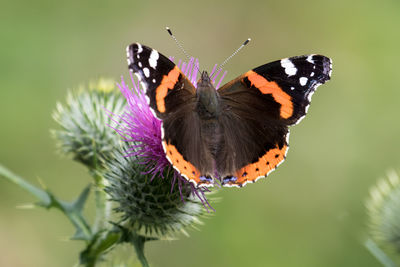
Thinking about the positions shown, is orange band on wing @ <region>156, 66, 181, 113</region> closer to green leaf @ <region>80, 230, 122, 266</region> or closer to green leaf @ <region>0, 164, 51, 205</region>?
green leaf @ <region>80, 230, 122, 266</region>

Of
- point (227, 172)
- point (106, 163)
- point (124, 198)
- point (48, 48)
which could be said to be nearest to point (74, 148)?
point (106, 163)

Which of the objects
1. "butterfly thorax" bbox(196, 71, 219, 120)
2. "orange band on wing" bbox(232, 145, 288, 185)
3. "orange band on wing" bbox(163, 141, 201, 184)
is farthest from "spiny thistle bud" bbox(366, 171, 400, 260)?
"orange band on wing" bbox(163, 141, 201, 184)

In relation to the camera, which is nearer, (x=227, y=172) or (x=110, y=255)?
(x=227, y=172)

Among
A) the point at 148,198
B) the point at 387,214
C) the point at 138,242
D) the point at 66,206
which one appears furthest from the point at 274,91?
the point at 387,214

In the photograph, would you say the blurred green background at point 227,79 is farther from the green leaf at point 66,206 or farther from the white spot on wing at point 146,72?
the white spot on wing at point 146,72

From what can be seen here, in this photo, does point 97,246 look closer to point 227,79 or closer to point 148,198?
point 148,198

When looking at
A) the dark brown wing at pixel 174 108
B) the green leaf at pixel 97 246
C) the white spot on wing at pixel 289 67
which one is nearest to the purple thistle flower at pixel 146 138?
the dark brown wing at pixel 174 108

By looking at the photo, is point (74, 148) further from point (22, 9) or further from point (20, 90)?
point (22, 9)
